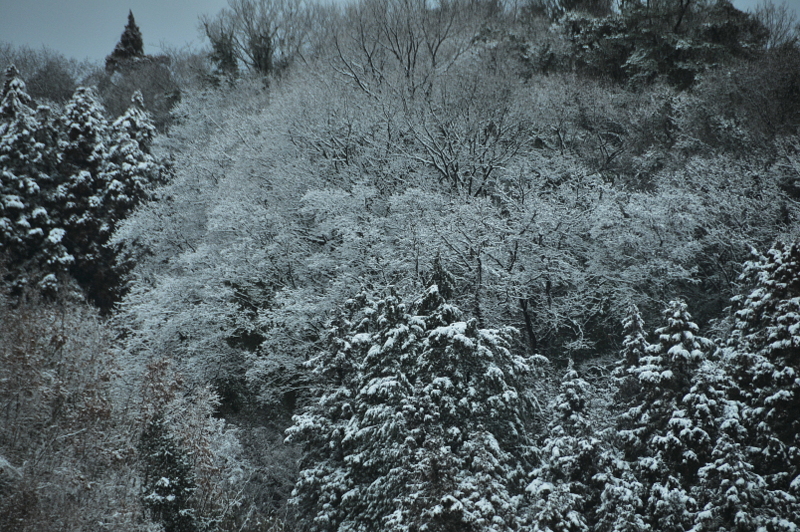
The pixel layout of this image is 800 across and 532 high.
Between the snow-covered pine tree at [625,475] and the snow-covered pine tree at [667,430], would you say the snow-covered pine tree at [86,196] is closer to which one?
the snow-covered pine tree at [625,475]

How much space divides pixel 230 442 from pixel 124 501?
6086 mm

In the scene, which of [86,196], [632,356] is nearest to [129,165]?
[86,196]

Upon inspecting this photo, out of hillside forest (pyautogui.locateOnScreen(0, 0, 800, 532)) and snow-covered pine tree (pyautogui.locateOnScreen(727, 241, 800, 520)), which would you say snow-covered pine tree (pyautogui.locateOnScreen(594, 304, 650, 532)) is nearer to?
hillside forest (pyautogui.locateOnScreen(0, 0, 800, 532))

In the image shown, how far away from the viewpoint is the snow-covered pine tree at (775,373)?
10328 mm

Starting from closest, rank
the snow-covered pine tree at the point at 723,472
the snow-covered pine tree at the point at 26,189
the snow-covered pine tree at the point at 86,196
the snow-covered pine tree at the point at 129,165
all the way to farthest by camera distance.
Answer: the snow-covered pine tree at the point at 723,472 → the snow-covered pine tree at the point at 26,189 → the snow-covered pine tree at the point at 86,196 → the snow-covered pine tree at the point at 129,165

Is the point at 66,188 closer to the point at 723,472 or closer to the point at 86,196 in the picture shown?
the point at 86,196

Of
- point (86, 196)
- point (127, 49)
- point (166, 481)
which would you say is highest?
point (127, 49)

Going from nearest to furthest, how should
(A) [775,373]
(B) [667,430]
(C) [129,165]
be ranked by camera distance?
(A) [775,373], (B) [667,430], (C) [129,165]

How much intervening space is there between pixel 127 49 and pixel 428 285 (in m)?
56.2

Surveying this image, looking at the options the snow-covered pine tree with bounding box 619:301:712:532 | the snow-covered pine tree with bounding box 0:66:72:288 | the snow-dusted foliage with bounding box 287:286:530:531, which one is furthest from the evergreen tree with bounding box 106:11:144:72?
the snow-covered pine tree with bounding box 619:301:712:532

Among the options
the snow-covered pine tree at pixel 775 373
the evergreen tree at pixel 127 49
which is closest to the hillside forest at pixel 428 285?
the snow-covered pine tree at pixel 775 373

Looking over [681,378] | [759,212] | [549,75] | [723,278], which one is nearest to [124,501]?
[681,378]

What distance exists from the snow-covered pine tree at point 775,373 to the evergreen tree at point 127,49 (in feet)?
193

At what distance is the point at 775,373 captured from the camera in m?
10.5
